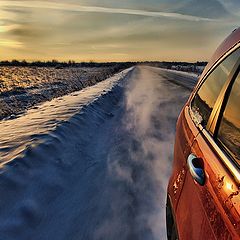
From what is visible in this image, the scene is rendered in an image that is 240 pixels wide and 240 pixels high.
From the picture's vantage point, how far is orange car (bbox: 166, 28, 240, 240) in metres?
1.76

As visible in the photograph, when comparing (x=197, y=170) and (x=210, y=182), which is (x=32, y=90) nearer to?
(x=197, y=170)

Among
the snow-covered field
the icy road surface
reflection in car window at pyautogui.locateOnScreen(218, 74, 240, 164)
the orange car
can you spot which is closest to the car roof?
the orange car

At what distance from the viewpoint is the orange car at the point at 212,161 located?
1.76m

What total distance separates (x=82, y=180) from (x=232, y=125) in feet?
12.3

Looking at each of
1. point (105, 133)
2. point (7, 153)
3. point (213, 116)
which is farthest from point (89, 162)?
point (213, 116)

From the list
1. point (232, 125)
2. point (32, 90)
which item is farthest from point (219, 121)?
point (32, 90)

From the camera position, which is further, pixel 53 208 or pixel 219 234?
pixel 53 208

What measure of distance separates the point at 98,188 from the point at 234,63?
3187 millimetres

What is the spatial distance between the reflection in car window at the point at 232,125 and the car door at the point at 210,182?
0.20 feet

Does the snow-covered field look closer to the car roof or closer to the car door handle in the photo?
the car roof

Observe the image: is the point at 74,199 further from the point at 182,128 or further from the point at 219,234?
the point at 219,234

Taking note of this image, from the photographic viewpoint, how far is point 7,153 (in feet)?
20.2

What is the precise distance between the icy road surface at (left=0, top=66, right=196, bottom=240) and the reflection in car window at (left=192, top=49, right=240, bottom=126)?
1331mm

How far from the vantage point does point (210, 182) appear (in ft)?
6.64
